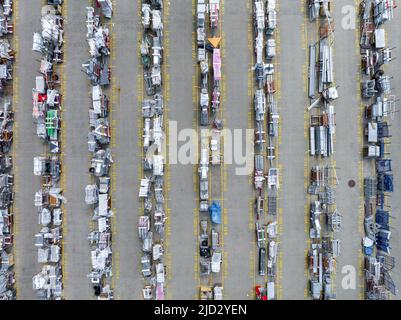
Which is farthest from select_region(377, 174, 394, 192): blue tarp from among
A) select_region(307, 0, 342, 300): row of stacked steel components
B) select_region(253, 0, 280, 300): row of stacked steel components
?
select_region(253, 0, 280, 300): row of stacked steel components

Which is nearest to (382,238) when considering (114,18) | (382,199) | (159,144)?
(382,199)

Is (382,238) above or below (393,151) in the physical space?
below

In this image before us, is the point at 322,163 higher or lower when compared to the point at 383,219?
higher

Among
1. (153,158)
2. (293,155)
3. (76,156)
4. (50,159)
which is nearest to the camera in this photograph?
(153,158)

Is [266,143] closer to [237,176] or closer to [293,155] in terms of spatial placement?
[293,155]

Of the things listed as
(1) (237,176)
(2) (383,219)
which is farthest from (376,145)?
(1) (237,176)

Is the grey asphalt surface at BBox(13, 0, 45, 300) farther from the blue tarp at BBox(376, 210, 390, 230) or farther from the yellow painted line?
the blue tarp at BBox(376, 210, 390, 230)
